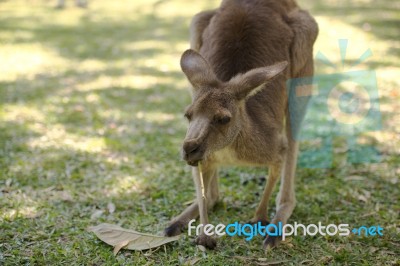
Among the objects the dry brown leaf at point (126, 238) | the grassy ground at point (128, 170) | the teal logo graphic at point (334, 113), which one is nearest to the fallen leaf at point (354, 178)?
the grassy ground at point (128, 170)

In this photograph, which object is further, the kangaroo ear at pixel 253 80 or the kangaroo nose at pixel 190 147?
the kangaroo ear at pixel 253 80

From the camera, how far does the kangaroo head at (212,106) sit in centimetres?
237

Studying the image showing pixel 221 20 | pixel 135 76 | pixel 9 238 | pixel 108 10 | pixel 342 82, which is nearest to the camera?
pixel 9 238

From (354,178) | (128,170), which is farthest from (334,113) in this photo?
(128,170)

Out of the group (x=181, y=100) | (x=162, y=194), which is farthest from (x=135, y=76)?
(x=162, y=194)

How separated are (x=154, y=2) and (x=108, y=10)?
1.35 metres

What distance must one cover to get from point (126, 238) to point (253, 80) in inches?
45.3

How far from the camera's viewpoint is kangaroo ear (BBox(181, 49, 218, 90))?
263cm

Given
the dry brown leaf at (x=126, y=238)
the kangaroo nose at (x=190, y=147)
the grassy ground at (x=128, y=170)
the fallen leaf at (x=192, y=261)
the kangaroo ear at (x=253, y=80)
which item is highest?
the kangaroo ear at (x=253, y=80)

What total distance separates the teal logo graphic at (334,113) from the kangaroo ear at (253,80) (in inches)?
29.5

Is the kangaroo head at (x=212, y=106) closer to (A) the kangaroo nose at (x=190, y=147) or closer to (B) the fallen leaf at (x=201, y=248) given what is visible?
(A) the kangaroo nose at (x=190, y=147)

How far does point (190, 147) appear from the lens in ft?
7.54

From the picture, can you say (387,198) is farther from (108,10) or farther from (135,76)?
(108,10)

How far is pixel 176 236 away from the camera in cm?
283
